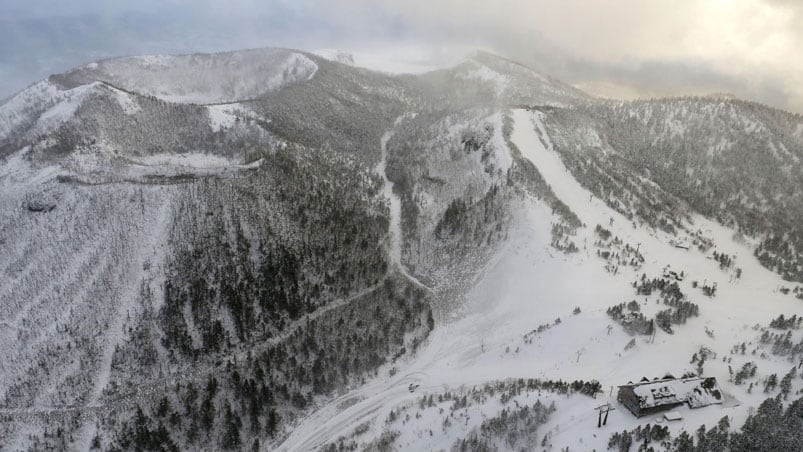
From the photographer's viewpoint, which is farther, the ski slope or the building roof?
the ski slope

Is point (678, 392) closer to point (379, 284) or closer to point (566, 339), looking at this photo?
point (566, 339)

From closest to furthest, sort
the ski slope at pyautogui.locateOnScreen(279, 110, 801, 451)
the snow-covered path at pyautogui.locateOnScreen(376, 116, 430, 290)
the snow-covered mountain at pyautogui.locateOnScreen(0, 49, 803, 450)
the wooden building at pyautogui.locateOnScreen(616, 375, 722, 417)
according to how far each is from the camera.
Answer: the wooden building at pyautogui.locateOnScreen(616, 375, 722, 417) → the ski slope at pyautogui.locateOnScreen(279, 110, 801, 451) → the snow-covered mountain at pyautogui.locateOnScreen(0, 49, 803, 450) → the snow-covered path at pyautogui.locateOnScreen(376, 116, 430, 290)

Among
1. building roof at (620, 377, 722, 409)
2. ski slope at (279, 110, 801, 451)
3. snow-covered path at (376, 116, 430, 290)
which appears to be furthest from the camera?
snow-covered path at (376, 116, 430, 290)

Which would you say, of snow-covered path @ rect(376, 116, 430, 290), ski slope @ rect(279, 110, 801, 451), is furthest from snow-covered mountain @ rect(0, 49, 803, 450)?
snow-covered path @ rect(376, 116, 430, 290)

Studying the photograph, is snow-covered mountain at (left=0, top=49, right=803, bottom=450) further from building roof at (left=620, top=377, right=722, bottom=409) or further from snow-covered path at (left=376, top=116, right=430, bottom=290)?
building roof at (left=620, top=377, right=722, bottom=409)

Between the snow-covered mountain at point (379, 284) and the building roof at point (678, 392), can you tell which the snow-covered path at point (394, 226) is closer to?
the snow-covered mountain at point (379, 284)

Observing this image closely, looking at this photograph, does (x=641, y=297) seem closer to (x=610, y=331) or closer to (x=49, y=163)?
(x=610, y=331)

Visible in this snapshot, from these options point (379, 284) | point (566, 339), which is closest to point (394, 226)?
point (379, 284)
